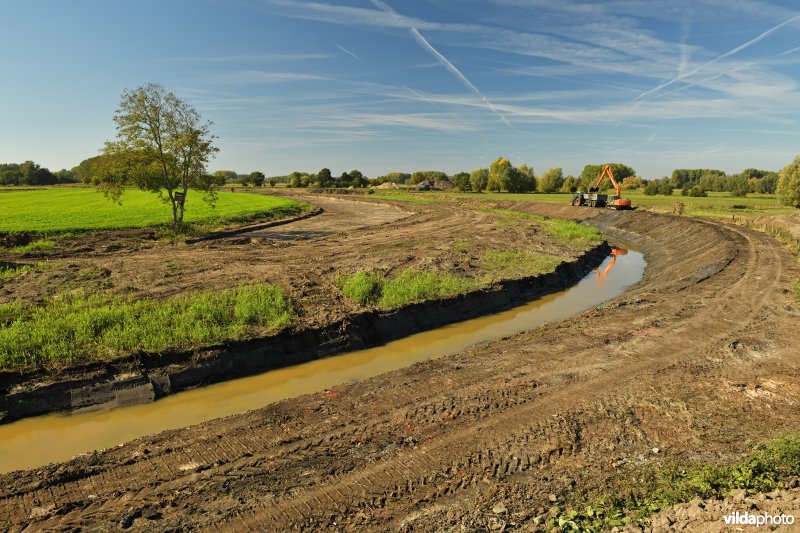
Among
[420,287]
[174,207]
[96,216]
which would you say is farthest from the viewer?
[96,216]

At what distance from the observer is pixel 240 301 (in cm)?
1262

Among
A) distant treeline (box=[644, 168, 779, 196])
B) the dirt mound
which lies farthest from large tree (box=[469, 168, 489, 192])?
the dirt mound

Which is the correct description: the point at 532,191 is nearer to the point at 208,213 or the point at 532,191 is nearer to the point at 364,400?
the point at 208,213

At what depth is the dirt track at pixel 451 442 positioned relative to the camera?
5.44m

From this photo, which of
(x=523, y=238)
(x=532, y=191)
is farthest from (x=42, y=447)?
(x=532, y=191)

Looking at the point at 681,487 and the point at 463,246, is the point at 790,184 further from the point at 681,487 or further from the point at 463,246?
the point at 681,487

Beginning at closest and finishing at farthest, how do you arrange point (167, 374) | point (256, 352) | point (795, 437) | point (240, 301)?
point (795, 437), point (167, 374), point (256, 352), point (240, 301)

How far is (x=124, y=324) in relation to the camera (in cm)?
1061

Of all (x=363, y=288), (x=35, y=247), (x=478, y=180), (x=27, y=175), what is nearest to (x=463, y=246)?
(x=363, y=288)

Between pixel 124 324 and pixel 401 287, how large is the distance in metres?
8.34

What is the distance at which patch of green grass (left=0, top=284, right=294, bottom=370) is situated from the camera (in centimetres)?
927

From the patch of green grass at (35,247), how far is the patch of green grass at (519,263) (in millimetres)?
22078

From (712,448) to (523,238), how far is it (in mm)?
20870

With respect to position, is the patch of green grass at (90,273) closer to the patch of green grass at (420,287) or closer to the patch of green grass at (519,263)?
the patch of green grass at (420,287)
